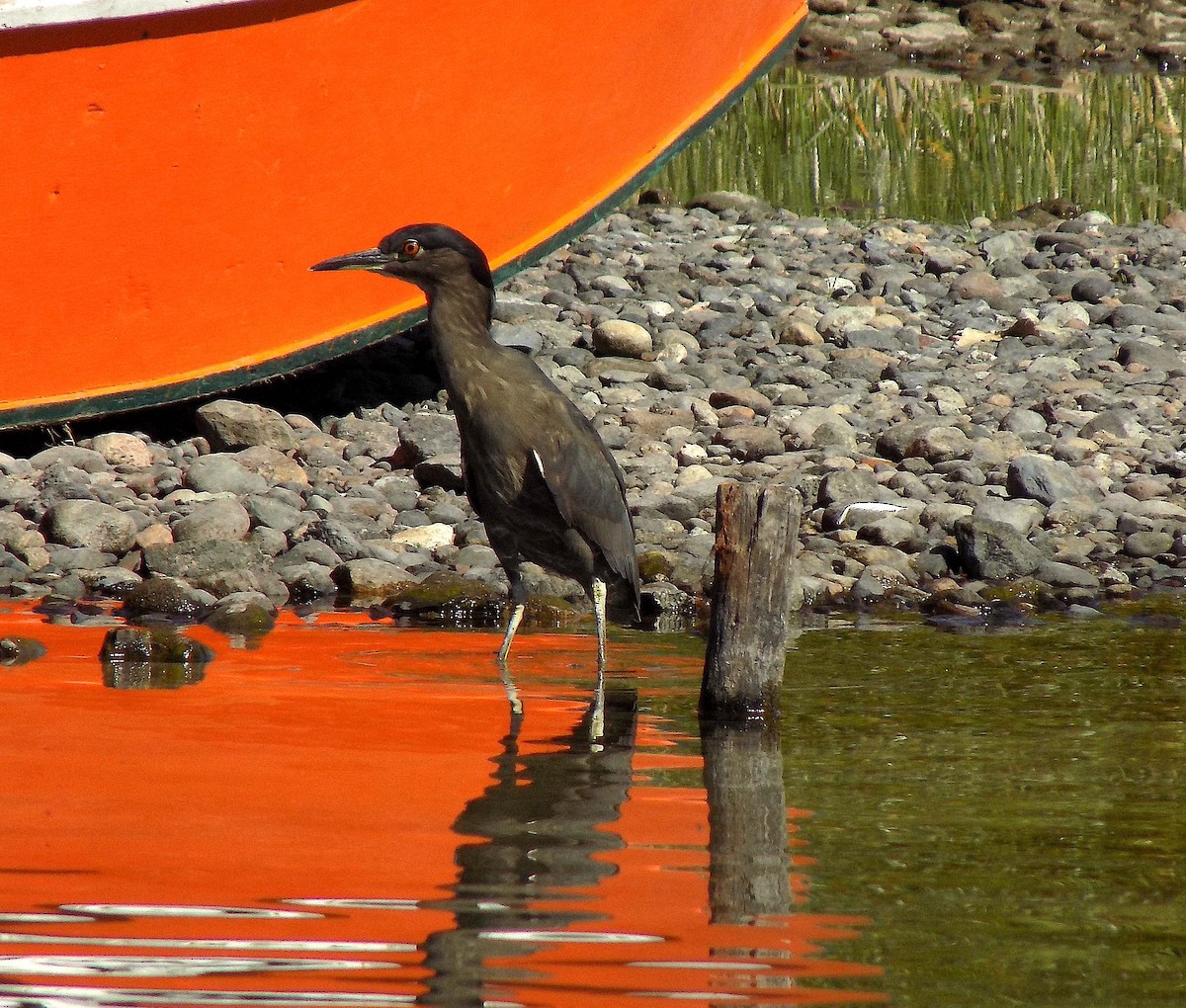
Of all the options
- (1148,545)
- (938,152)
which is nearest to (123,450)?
(1148,545)

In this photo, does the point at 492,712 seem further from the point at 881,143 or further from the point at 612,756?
the point at 881,143

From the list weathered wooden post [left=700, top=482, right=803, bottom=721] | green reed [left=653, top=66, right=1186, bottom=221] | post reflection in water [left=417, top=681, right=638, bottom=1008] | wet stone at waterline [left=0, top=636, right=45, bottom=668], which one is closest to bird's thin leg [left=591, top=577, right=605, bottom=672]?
post reflection in water [left=417, top=681, right=638, bottom=1008]

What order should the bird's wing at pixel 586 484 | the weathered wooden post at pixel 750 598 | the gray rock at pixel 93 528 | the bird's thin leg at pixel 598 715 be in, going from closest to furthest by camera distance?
the bird's thin leg at pixel 598 715 < the weathered wooden post at pixel 750 598 < the bird's wing at pixel 586 484 < the gray rock at pixel 93 528

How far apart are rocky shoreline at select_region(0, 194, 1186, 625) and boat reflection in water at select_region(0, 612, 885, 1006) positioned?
4.50ft

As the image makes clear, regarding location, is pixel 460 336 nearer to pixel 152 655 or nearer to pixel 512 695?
pixel 512 695

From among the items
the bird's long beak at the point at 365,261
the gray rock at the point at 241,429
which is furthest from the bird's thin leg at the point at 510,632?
the gray rock at the point at 241,429

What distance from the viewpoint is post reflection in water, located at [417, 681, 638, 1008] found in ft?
12.5

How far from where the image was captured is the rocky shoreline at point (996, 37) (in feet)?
76.2

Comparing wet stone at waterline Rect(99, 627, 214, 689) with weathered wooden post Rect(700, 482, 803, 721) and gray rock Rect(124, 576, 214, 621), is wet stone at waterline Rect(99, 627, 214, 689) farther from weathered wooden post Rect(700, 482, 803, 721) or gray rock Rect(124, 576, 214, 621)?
weathered wooden post Rect(700, 482, 803, 721)

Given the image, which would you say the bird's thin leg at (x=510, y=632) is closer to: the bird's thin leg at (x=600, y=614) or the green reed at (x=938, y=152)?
the bird's thin leg at (x=600, y=614)

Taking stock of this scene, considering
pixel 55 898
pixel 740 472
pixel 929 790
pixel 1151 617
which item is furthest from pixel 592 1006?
pixel 740 472

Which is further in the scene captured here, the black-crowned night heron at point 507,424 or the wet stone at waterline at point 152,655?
the black-crowned night heron at point 507,424

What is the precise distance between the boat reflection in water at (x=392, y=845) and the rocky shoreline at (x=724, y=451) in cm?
137

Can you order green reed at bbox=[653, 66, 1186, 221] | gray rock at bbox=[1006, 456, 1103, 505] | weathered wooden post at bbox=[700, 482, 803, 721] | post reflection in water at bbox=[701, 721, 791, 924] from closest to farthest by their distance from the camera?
post reflection in water at bbox=[701, 721, 791, 924] < weathered wooden post at bbox=[700, 482, 803, 721] < gray rock at bbox=[1006, 456, 1103, 505] < green reed at bbox=[653, 66, 1186, 221]
